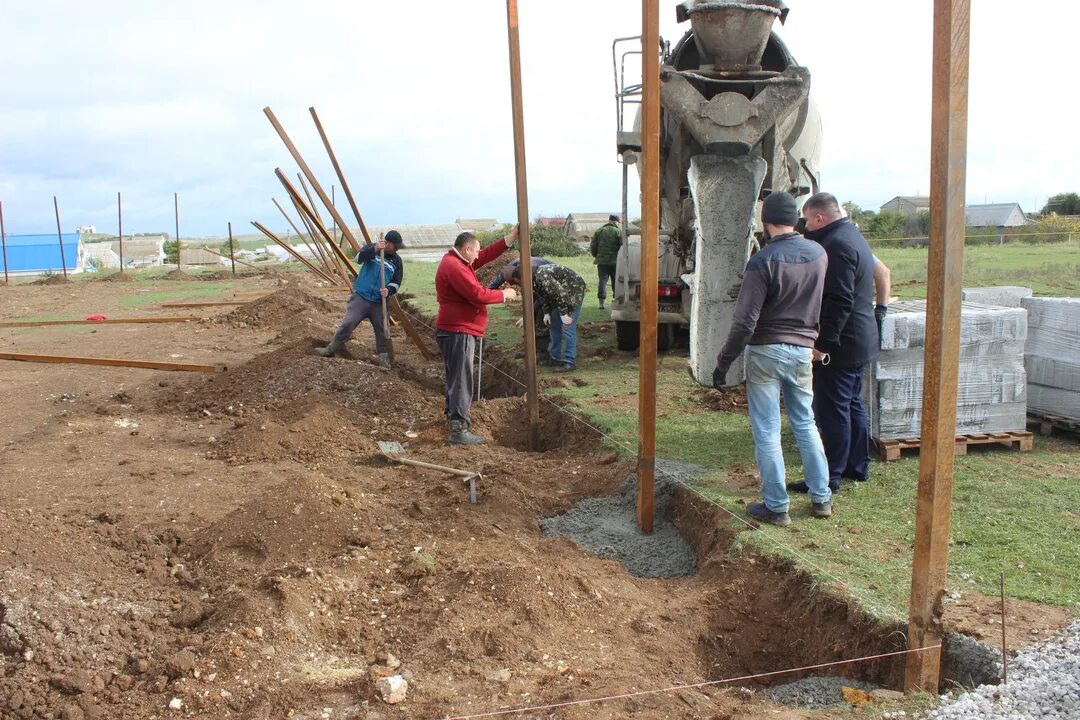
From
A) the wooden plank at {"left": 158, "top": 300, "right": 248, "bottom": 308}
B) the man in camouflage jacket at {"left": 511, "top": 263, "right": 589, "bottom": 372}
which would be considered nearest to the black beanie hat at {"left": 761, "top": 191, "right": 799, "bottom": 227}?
the man in camouflage jacket at {"left": 511, "top": 263, "right": 589, "bottom": 372}

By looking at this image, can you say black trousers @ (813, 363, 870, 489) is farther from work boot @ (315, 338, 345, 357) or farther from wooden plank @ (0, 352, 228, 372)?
wooden plank @ (0, 352, 228, 372)

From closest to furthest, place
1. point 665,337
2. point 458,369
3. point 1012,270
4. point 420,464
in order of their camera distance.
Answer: point 420,464
point 458,369
point 665,337
point 1012,270

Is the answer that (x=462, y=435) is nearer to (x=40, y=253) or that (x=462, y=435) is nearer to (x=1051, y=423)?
(x=1051, y=423)

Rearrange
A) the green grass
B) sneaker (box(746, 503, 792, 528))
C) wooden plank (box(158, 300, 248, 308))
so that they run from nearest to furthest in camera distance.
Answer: sneaker (box(746, 503, 792, 528)) → the green grass → wooden plank (box(158, 300, 248, 308))

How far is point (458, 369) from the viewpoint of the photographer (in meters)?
7.72

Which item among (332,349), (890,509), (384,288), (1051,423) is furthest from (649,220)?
(332,349)

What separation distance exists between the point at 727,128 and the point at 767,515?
14.3 ft

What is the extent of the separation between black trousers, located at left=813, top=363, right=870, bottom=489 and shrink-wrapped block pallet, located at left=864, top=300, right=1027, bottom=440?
46cm

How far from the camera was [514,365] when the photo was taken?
419 inches

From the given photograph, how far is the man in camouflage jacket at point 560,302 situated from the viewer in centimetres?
991

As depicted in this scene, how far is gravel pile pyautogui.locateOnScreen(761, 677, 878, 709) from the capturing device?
12.1 feet

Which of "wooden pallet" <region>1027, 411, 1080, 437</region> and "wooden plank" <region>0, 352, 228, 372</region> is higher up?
"wooden plank" <region>0, 352, 228, 372</region>

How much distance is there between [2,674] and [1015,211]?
55.0m

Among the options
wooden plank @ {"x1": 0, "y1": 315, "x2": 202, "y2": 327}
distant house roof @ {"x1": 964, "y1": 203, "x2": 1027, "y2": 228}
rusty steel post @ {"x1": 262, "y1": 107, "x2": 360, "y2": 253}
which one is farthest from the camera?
distant house roof @ {"x1": 964, "y1": 203, "x2": 1027, "y2": 228}
